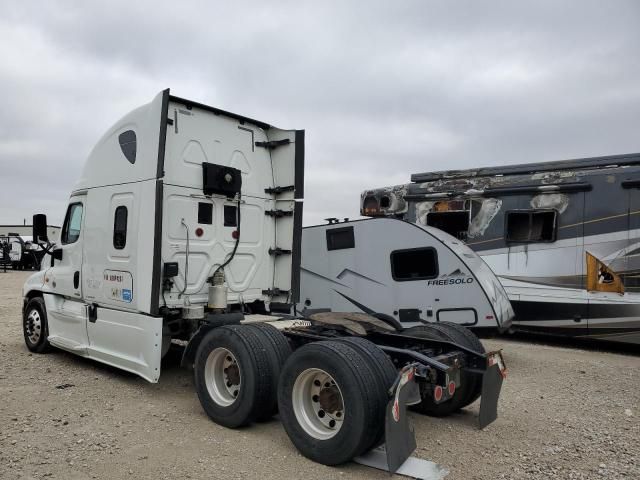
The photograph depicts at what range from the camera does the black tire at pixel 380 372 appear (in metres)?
3.93

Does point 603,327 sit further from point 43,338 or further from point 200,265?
point 43,338

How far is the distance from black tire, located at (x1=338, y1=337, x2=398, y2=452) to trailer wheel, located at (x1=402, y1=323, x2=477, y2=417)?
1.16 metres

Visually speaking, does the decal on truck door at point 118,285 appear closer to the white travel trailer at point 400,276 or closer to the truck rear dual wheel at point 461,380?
the truck rear dual wheel at point 461,380

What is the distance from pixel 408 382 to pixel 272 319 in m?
2.27

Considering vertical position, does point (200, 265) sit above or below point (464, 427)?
above

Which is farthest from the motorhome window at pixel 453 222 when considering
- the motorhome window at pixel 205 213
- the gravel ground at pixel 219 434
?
the motorhome window at pixel 205 213

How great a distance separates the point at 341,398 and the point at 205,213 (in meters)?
2.98

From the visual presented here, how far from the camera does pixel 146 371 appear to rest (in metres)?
5.44

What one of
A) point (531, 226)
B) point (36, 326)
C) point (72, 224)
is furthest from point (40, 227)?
point (531, 226)

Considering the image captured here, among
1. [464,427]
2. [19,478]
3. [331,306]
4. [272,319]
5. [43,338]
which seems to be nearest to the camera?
[19,478]

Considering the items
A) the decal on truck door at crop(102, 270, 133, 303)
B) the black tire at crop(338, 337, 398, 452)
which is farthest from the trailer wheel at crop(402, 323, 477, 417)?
the decal on truck door at crop(102, 270, 133, 303)

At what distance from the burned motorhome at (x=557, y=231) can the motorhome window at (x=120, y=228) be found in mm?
6041

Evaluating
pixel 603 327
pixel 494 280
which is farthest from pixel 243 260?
pixel 603 327

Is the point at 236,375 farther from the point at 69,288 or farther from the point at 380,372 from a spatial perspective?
the point at 69,288
